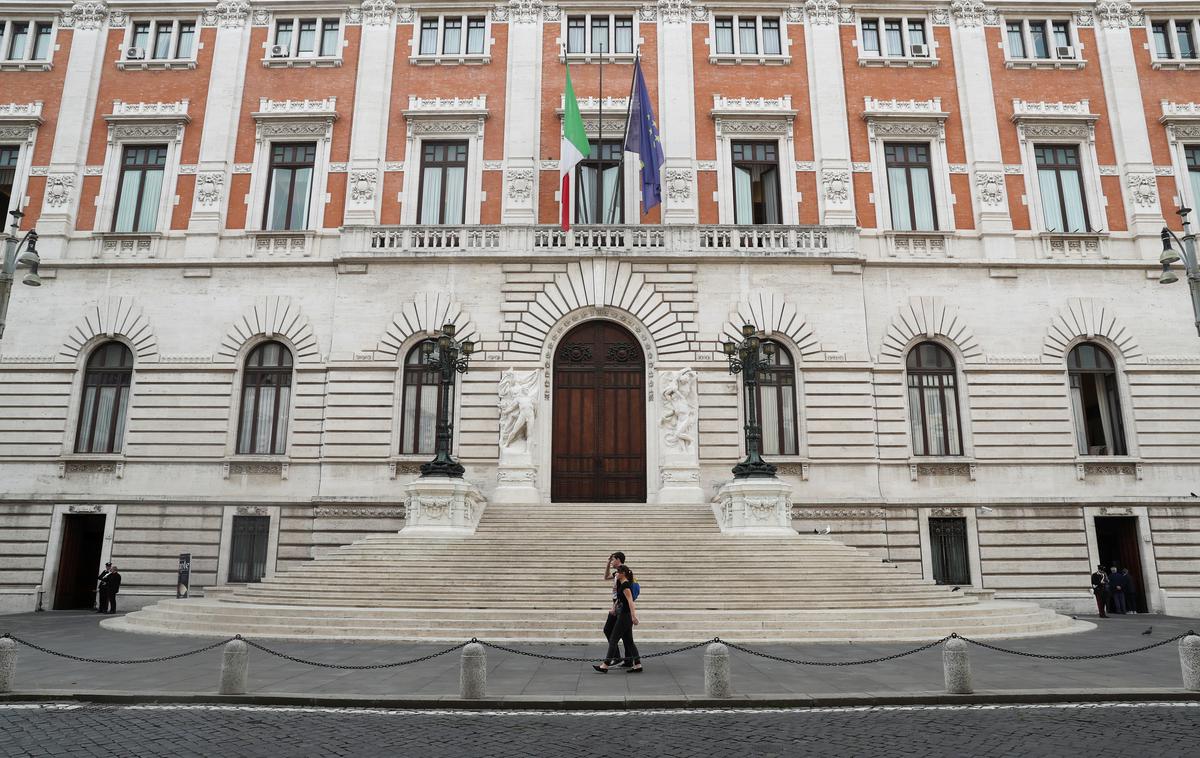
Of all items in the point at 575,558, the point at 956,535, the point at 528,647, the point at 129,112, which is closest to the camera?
the point at 528,647

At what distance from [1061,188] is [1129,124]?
9.90 feet

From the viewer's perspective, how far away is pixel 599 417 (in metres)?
23.0

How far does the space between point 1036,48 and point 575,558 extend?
23686 millimetres

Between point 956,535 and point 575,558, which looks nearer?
point 575,558

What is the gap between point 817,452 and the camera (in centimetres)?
2225

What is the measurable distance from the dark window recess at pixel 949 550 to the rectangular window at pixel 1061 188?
33.9 ft

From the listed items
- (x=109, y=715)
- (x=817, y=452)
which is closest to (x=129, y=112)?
(x=109, y=715)

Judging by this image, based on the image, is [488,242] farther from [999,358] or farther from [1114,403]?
A: [1114,403]

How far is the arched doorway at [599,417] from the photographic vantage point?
2255cm

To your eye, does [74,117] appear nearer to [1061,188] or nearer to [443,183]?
[443,183]

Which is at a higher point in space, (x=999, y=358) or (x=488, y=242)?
(x=488, y=242)

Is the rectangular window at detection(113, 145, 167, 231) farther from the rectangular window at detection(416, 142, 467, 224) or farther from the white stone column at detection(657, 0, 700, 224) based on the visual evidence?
the white stone column at detection(657, 0, 700, 224)

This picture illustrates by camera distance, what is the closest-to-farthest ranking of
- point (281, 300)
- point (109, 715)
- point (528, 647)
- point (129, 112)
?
1. point (109, 715)
2. point (528, 647)
3. point (281, 300)
4. point (129, 112)

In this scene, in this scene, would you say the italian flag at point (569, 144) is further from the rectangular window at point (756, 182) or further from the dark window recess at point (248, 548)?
the dark window recess at point (248, 548)
